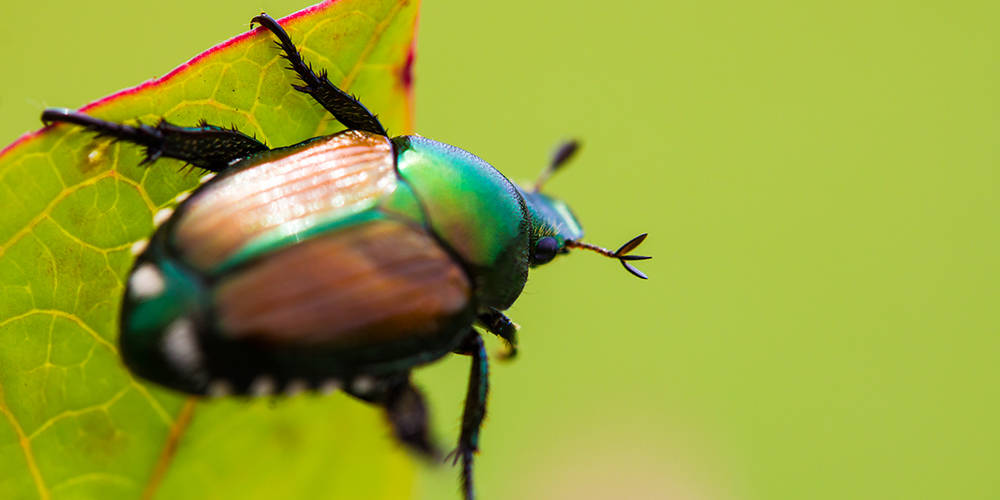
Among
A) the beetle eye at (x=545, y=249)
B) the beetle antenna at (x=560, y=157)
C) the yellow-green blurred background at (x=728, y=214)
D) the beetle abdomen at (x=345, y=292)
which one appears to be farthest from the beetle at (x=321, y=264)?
the yellow-green blurred background at (x=728, y=214)

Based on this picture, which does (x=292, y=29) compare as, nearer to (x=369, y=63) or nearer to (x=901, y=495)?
(x=369, y=63)

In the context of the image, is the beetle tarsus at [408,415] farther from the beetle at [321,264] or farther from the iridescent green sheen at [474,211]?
the iridescent green sheen at [474,211]

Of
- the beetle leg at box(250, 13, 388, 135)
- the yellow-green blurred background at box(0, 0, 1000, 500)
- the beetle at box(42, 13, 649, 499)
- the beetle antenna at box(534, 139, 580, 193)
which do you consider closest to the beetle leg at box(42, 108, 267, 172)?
the beetle at box(42, 13, 649, 499)

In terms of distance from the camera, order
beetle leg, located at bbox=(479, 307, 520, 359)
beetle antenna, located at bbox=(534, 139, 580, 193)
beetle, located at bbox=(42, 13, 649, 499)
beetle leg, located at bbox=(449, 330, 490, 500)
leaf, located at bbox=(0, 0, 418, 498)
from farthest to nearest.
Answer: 1. beetle antenna, located at bbox=(534, 139, 580, 193)
2. beetle leg, located at bbox=(479, 307, 520, 359)
3. beetle leg, located at bbox=(449, 330, 490, 500)
4. leaf, located at bbox=(0, 0, 418, 498)
5. beetle, located at bbox=(42, 13, 649, 499)

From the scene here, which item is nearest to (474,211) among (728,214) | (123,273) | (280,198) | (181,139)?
(280,198)

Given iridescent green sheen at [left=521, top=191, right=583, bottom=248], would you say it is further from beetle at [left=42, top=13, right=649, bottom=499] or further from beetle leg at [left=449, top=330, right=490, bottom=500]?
beetle leg at [left=449, top=330, right=490, bottom=500]

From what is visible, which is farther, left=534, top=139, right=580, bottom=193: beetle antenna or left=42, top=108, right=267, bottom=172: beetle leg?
left=534, top=139, right=580, bottom=193: beetle antenna

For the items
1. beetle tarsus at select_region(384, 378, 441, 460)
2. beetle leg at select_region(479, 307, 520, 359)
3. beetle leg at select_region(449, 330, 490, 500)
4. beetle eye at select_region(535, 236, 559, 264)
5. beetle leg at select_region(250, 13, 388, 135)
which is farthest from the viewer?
beetle eye at select_region(535, 236, 559, 264)
